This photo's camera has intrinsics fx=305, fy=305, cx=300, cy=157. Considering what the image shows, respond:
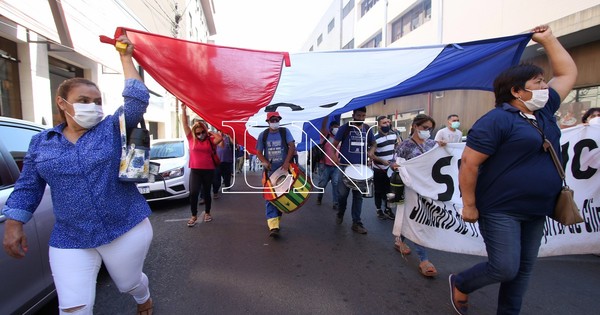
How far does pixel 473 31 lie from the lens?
11867 mm

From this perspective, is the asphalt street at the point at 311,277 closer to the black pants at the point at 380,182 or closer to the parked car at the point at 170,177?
the black pants at the point at 380,182

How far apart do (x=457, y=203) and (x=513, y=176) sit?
1.47 m

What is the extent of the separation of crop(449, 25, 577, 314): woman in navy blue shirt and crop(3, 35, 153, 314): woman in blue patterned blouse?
7.62 ft

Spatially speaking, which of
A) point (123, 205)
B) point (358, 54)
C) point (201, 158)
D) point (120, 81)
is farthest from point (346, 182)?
point (120, 81)

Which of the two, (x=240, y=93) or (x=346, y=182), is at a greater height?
(x=240, y=93)

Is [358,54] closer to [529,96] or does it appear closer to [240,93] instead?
[240,93]

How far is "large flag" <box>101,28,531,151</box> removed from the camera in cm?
320

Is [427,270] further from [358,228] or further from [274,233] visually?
[274,233]

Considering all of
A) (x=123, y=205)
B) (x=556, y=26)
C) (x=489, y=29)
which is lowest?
(x=123, y=205)

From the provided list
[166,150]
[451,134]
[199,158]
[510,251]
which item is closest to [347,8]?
[451,134]

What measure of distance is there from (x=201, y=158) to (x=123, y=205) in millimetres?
3067

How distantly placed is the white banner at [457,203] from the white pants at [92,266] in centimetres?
274

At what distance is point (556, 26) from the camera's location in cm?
809

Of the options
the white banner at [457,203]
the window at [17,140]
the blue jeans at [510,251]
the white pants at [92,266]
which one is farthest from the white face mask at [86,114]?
the white banner at [457,203]
